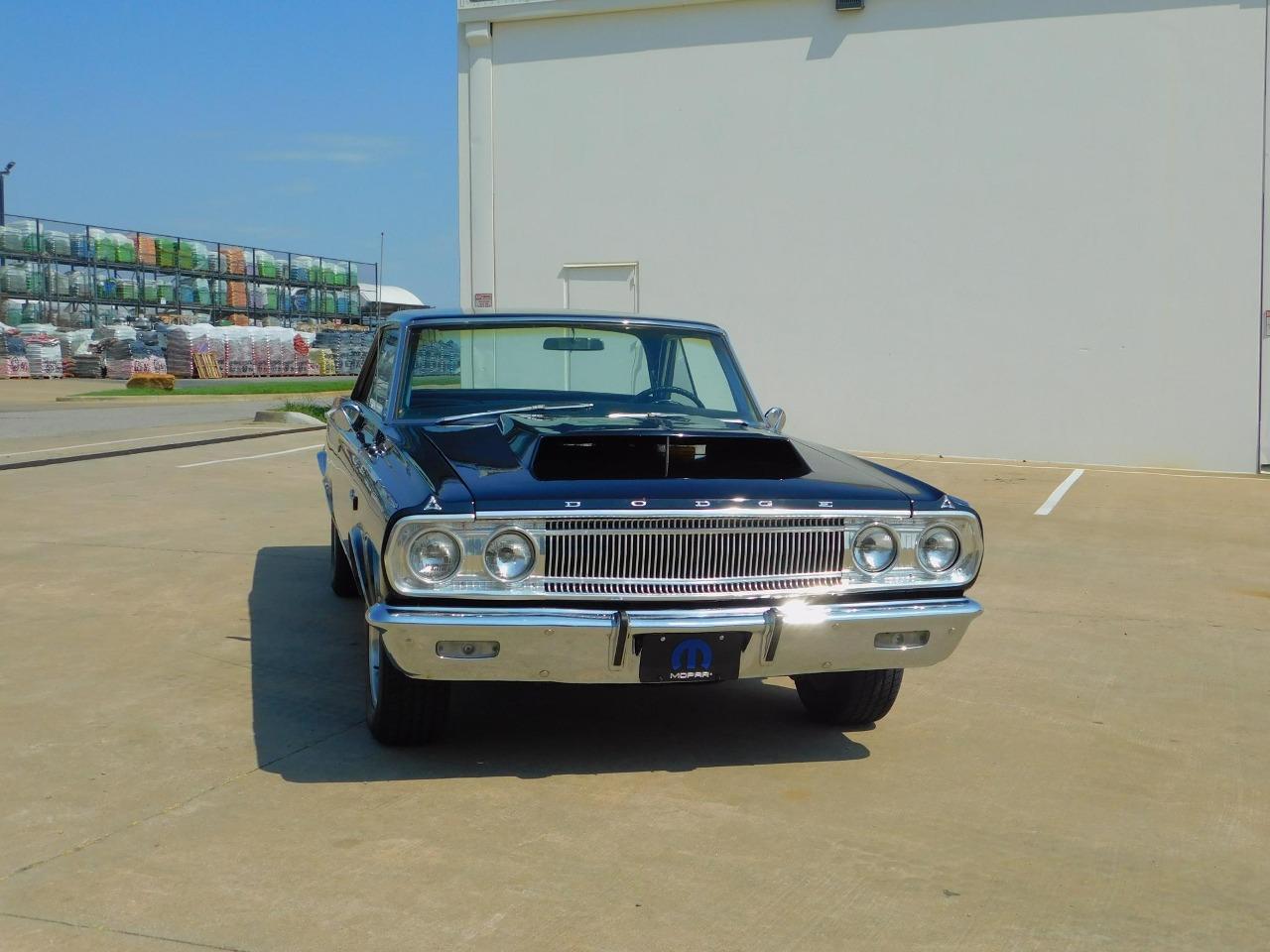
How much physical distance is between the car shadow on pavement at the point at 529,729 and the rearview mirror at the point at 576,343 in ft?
4.73

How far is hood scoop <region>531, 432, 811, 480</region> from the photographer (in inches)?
166

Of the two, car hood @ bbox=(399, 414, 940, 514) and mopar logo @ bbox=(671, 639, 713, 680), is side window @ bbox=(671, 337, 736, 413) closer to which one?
car hood @ bbox=(399, 414, 940, 514)

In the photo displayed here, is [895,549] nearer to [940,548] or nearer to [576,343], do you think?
[940,548]

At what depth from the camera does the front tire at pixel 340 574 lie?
6828 millimetres

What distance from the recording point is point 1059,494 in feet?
39.5

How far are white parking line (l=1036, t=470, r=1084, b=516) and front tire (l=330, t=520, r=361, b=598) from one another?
236 inches

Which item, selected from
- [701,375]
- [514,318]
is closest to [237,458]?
[514,318]

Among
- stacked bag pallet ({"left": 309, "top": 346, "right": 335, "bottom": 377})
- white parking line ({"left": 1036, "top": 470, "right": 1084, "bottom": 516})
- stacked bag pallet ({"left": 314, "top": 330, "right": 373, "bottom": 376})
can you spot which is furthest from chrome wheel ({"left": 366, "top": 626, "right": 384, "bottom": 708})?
stacked bag pallet ({"left": 314, "top": 330, "right": 373, "bottom": 376})

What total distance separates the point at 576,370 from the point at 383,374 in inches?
34.3

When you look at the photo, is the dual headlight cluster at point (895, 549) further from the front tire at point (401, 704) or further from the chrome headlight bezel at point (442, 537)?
the front tire at point (401, 704)

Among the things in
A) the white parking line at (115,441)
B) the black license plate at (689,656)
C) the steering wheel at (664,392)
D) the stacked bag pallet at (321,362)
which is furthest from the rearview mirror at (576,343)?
the stacked bag pallet at (321,362)

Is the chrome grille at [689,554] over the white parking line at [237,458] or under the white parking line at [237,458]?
over

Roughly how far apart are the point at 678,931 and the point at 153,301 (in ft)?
146

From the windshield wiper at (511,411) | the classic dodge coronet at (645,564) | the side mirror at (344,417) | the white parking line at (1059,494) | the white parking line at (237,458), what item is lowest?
the white parking line at (1059,494)
